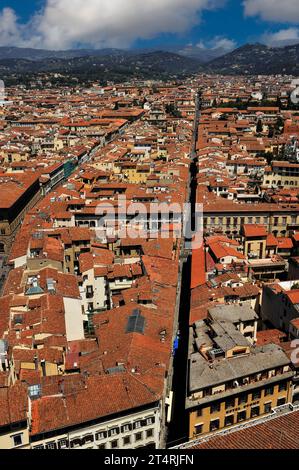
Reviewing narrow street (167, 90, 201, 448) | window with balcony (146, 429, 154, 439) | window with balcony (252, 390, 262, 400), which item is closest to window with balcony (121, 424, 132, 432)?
window with balcony (146, 429, 154, 439)

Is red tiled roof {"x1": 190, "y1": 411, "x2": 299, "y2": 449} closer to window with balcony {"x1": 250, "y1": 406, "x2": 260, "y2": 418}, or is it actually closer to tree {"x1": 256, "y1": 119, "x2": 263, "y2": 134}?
window with balcony {"x1": 250, "y1": 406, "x2": 260, "y2": 418}

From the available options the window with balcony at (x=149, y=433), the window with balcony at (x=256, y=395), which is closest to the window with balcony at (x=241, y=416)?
the window with balcony at (x=256, y=395)

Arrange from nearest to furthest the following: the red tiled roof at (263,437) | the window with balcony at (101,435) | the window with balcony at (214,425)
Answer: the red tiled roof at (263,437)
the window with balcony at (101,435)
the window with balcony at (214,425)

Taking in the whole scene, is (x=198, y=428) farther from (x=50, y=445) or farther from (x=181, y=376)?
(x=50, y=445)

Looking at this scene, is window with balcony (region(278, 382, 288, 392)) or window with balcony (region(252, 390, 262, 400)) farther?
window with balcony (region(278, 382, 288, 392))

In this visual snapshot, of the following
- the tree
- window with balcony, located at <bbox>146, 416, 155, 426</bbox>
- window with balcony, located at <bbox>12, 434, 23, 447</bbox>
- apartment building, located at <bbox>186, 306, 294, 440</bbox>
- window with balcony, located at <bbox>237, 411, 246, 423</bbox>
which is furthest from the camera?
the tree

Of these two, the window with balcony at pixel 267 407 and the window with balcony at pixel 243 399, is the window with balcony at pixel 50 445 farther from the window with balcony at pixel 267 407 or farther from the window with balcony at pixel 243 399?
the window with balcony at pixel 267 407

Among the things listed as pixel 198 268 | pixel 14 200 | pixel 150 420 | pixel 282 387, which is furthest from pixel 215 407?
pixel 14 200

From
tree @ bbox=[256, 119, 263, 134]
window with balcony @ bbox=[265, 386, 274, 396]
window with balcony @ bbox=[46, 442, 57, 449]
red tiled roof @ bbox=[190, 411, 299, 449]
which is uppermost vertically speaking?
tree @ bbox=[256, 119, 263, 134]

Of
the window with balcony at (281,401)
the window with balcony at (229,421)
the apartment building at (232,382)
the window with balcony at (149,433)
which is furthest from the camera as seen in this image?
the window with balcony at (281,401)

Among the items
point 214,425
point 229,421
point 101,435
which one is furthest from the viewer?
point 229,421

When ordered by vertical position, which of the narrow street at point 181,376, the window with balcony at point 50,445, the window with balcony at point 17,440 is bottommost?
the narrow street at point 181,376
